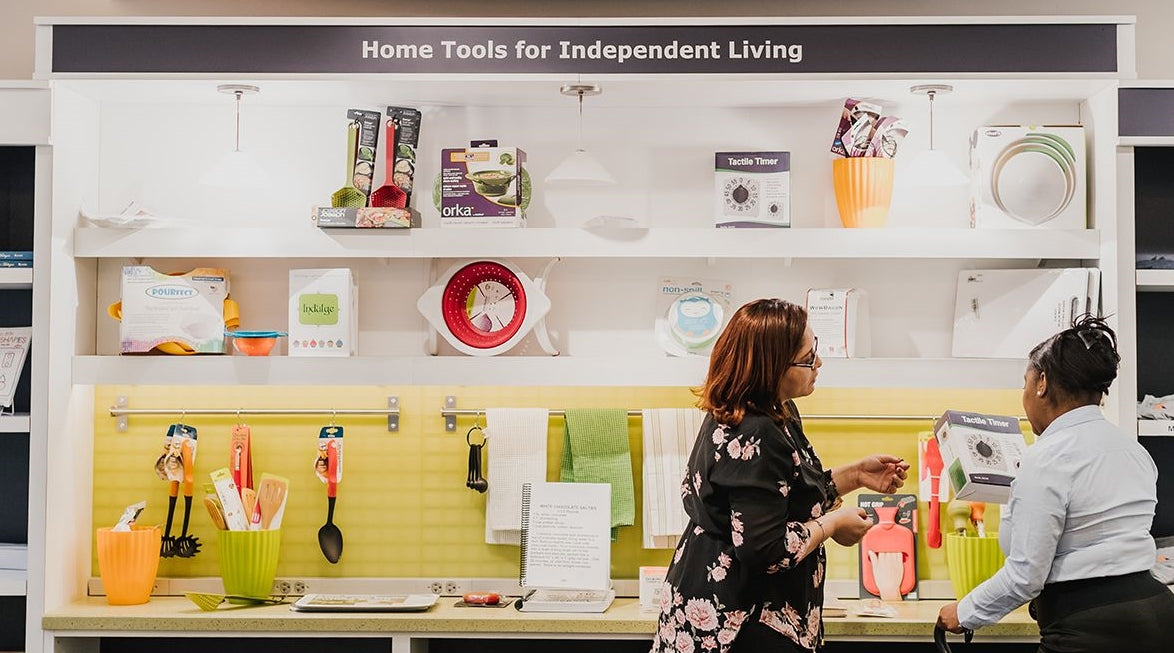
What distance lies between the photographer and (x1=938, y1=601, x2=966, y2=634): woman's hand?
2.54 m

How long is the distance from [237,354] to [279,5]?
1111 millimetres

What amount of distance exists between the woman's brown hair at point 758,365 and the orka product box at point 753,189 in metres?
0.77

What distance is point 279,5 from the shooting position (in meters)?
3.45

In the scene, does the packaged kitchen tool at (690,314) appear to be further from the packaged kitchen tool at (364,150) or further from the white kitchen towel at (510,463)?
the packaged kitchen tool at (364,150)

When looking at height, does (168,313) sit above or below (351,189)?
below

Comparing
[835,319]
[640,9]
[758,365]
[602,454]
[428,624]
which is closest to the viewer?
[758,365]

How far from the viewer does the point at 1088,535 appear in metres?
2.36

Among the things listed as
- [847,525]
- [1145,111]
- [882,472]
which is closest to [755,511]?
[847,525]

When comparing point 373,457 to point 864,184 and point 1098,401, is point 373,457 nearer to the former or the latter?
point 864,184

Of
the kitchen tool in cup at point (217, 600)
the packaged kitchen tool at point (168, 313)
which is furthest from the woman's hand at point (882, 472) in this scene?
the packaged kitchen tool at point (168, 313)

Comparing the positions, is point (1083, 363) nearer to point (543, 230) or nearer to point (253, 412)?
point (543, 230)

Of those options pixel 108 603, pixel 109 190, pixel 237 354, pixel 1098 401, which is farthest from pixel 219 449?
pixel 1098 401

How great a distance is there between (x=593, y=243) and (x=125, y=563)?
5.16 feet

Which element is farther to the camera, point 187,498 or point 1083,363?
point 187,498
